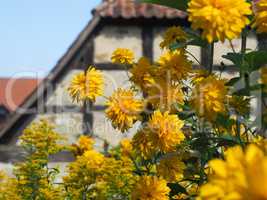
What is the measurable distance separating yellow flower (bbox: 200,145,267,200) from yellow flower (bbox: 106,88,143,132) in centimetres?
151

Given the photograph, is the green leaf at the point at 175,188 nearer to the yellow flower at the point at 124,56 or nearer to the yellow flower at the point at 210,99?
the yellow flower at the point at 210,99

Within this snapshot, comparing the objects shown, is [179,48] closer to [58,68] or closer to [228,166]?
[228,166]

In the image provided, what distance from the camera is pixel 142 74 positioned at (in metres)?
2.67

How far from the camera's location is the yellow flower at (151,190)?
8.10 ft

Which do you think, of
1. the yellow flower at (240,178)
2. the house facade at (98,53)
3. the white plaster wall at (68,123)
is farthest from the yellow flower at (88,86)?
the white plaster wall at (68,123)

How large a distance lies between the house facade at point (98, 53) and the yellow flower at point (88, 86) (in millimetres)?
7448

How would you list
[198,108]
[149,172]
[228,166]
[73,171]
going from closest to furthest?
1. [228,166]
2. [198,108]
3. [149,172]
4. [73,171]

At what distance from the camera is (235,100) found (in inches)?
101

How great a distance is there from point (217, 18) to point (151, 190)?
97 cm

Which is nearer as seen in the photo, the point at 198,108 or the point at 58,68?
the point at 198,108

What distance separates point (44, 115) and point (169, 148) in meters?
8.22

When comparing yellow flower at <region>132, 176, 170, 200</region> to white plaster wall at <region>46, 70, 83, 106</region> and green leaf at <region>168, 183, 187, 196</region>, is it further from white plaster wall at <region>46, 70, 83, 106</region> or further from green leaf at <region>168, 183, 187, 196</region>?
white plaster wall at <region>46, 70, 83, 106</region>

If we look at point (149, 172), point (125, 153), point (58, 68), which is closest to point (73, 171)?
point (125, 153)

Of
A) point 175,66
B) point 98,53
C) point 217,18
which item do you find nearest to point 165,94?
point 175,66
